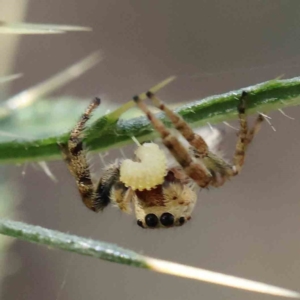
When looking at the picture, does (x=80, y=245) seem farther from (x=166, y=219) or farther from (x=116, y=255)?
(x=166, y=219)

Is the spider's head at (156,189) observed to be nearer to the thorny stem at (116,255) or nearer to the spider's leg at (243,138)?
the spider's leg at (243,138)

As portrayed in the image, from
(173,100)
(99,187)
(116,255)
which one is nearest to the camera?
(116,255)

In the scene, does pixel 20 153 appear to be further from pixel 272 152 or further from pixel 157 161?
pixel 272 152

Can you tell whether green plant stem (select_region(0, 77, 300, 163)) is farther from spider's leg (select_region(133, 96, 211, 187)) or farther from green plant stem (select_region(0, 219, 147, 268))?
green plant stem (select_region(0, 219, 147, 268))

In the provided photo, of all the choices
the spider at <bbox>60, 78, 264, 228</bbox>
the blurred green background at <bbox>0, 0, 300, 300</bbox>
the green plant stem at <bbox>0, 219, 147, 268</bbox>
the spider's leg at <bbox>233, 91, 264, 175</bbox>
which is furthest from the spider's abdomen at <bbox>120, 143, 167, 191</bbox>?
the blurred green background at <bbox>0, 0, 300, 300</bbox>

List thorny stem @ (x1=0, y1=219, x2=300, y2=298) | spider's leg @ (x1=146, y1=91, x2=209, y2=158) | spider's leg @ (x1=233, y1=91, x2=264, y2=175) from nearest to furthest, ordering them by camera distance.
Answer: thorny stem @ (x1=0, y1=219, x2=300, y2=298) → spider's leg @ (x1=146, y1=91, x2=209, y2=158) → spider's leg @ (x1=233, y1=91, x2=264, y2=175)

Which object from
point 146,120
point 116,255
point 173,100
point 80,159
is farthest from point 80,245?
point 173,100
